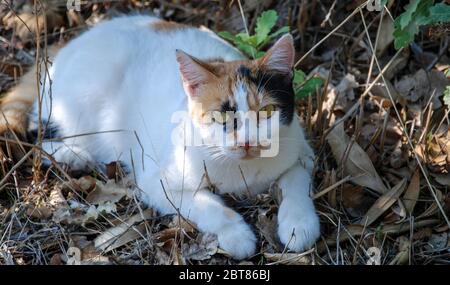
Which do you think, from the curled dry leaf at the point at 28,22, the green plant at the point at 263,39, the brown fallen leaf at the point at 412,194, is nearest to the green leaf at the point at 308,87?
the green plant at the point at 263,39

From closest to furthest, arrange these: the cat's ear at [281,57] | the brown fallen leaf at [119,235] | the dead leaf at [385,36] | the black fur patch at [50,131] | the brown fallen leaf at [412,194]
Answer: the cat's ear at [281,57]
the brown fallen leaf at [119,235]
the brown fallen leaf at [412,194]
the black fur patch at [50,131]
the dead leaf at [385,36]

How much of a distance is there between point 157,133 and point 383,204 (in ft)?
3.95

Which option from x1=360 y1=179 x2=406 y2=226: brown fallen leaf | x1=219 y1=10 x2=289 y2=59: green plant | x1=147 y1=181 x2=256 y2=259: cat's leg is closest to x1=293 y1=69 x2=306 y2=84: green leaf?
x1=219 y1=10 x2=289 y2=59: green plant

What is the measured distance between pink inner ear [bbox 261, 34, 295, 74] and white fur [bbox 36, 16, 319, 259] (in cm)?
28

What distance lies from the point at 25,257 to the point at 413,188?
1898mm

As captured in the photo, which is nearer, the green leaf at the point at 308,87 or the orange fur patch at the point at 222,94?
the orange fur patch at the point at 222,94

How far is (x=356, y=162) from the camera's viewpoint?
346 centimetres

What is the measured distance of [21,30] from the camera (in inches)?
185

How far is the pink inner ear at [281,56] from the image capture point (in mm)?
2988

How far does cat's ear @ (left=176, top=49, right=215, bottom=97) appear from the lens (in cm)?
294

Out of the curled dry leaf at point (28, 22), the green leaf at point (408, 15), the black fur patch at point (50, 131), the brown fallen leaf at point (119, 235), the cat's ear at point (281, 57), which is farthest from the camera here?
the curled dry leaf at point (28, 22)

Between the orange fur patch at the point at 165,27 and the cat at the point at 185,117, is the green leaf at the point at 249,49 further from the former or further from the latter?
the orange fur patch at the point at 165,27

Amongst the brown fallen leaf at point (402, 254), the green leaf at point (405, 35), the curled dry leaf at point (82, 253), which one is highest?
the green leaf at point (405, 35)

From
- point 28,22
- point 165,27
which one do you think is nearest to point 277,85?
point 165,27
